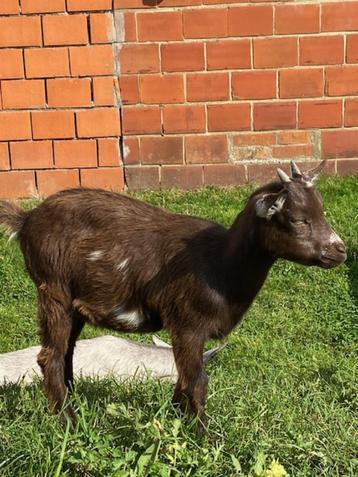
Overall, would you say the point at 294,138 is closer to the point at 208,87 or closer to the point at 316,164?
the point at 316,164

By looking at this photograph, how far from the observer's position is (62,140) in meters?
7.72

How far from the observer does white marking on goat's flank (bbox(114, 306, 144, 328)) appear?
3887 millimetres

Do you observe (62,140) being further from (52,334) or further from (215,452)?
(215,452)

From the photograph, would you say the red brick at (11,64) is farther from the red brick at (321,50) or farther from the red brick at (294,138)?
the red brick at (321,50)

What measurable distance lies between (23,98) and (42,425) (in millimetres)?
4471

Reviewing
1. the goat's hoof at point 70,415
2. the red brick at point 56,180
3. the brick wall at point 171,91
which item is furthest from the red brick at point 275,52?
the goat's hoof at point 70,415

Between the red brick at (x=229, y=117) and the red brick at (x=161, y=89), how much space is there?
1.06ft

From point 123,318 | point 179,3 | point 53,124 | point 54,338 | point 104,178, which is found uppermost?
point 179,3

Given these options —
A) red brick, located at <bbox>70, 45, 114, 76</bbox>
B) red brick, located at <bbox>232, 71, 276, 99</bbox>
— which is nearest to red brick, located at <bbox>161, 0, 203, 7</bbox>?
red brick, located at <bbox>70, 45, 114, 76</bbox>

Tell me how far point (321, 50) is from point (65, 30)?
2.30 m

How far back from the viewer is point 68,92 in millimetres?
7617

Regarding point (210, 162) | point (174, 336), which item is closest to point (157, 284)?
point (174, 336)

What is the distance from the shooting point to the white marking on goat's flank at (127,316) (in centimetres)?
389

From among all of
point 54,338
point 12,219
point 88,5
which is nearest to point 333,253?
point 54,338
